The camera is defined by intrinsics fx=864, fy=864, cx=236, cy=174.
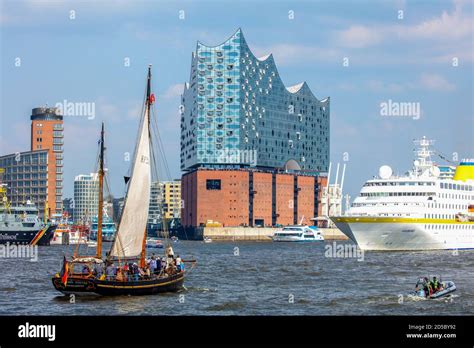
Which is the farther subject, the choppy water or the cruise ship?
the cruise ship

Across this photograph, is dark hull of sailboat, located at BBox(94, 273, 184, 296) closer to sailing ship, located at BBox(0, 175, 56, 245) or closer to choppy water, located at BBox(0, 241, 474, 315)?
choppy water, located at BBox(0, 241, 474, 315)

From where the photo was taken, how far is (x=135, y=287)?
166ft

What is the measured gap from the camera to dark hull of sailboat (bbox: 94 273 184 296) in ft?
163

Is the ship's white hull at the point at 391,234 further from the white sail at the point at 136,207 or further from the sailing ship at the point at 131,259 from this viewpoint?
the white sail at the point at 136,207

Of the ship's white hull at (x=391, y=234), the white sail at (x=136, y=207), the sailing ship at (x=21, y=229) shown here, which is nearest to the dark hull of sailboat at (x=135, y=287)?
the white sail at (x=136, y=207)

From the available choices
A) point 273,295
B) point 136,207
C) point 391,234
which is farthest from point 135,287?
point 391,234

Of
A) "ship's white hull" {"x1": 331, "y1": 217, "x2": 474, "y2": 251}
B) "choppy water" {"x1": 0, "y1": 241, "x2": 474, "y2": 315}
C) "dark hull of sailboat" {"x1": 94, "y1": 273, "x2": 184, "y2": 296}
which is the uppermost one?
"ship's white hull" {"x1": 331, "y1": 217, "x2": 474, "y2": 251}

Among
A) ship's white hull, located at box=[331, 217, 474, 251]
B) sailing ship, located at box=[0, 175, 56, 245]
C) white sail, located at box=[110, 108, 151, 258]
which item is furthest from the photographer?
sailing ship, located at box=[0, 175, 56, 245]

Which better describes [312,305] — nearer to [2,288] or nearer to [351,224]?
[2,288]

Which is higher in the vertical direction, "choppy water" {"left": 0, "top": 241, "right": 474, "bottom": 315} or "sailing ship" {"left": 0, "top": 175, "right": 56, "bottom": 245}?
"sailing ship" {"left": 0, "top": 175, "right": 56, "bottom": 245}

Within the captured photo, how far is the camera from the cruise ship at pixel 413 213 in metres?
107

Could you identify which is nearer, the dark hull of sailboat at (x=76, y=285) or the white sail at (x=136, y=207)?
the dark hull of sailboat at (x=76, y=285)

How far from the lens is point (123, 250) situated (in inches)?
2051

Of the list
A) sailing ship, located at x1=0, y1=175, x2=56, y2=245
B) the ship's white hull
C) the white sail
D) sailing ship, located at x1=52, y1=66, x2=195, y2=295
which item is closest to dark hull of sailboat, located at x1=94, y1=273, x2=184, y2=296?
sailing ship, located at x1=52, y1=66, x2=195, y2=295
